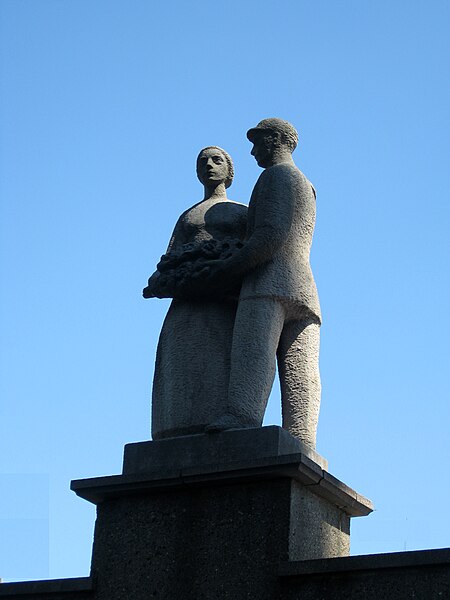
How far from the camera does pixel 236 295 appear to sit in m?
11.3

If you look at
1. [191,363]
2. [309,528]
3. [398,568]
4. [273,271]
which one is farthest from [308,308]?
[398,568]

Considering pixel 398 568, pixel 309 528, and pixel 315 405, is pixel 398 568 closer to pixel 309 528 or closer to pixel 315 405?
pixel 309 528

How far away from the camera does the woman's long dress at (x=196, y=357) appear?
35.8 feet

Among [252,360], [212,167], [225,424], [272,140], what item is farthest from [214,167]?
[225,424]

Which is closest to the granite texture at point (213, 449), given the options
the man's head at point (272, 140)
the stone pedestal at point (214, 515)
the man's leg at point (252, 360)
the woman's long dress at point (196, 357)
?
the stone pedestal at point (214, 515)

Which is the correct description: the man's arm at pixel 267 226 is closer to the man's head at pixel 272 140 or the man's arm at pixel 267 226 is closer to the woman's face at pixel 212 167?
the man's head at pixel 272 140

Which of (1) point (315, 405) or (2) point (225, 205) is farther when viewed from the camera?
(2) point (225, 205)

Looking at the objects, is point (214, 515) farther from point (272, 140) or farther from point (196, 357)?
point (272, 140)

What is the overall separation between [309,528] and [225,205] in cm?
328

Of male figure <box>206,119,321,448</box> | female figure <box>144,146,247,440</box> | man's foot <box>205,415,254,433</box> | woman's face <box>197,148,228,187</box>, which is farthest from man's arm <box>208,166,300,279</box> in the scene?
man's foot <box>205,415,254,433</box>

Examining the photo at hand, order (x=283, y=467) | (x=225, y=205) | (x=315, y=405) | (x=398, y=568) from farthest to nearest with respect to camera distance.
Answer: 1. (x=225, y=205)
2. (x=315, y=405)
3. (x=283, y=467)
4. (x=398, y=568)

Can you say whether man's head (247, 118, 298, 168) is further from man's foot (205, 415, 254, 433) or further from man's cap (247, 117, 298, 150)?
man's foot (205, 415, 254, 433)

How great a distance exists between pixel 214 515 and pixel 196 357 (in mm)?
1551

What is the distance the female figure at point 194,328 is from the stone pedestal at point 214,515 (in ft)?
1.36
